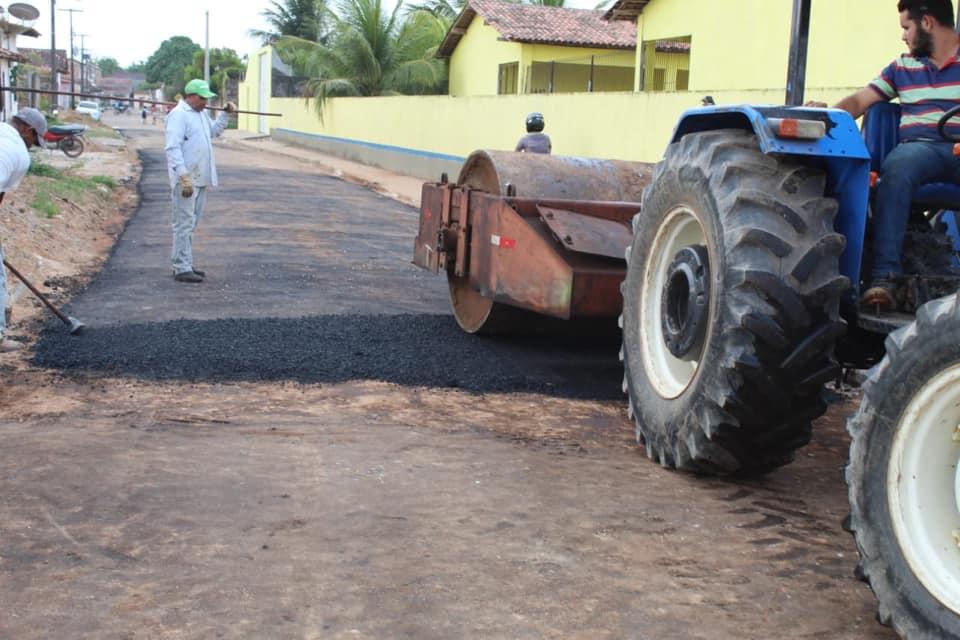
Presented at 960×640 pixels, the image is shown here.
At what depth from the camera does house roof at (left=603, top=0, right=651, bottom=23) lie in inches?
913

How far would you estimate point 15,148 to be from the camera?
6.41 m

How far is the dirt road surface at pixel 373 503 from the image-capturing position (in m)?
3.30

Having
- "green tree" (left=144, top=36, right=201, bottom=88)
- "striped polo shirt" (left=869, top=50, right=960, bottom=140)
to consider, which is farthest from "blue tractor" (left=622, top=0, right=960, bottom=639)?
"green tree" (left=144, top=36, right=201, bottom=88)

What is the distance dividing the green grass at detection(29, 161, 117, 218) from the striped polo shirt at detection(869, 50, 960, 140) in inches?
447

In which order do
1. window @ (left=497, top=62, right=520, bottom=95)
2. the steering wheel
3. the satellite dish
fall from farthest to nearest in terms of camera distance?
the satellite dish
window @ (left=497, top=62, right=520, bottom=95)
the steering wheel

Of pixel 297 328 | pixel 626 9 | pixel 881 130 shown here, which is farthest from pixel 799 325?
pixel 626 9

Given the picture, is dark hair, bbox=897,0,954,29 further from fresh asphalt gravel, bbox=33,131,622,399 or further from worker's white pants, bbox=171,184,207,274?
worker's white pants, bbox=171,184,207,274

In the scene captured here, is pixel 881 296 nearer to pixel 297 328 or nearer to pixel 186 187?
pixel 297 328

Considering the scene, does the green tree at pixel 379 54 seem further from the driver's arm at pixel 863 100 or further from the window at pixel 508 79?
the driver's arm at pixel 863 100

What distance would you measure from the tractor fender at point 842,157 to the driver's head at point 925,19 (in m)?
0.38

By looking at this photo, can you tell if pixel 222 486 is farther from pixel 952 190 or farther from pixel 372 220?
pixel 372 220

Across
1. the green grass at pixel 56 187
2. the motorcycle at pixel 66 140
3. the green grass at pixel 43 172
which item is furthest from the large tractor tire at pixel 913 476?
the motorcycle at pixel 66 140

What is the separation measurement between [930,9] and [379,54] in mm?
34899

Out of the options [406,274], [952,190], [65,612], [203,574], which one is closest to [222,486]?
[203,574]
